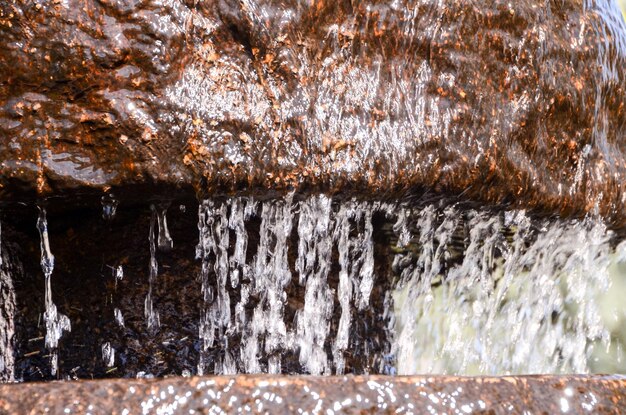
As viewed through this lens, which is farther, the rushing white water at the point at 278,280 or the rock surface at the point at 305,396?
the rushing white water at the point at 278,280

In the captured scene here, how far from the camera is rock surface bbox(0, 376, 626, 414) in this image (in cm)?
143

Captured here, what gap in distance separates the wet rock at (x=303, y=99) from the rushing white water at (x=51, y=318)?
0.30 m

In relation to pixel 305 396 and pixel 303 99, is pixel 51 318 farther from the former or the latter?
pixel 305 396

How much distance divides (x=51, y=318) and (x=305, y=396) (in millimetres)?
Result: 1074

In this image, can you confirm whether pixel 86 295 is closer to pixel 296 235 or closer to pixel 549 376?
pixel 296 235

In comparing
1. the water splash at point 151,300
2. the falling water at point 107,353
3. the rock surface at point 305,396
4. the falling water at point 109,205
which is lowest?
the falling water at point 107,353

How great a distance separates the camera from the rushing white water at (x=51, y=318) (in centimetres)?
218

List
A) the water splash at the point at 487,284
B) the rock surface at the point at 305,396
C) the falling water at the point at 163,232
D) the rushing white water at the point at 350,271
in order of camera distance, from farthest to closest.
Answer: the water splash at the point at 487,284, the rushing white water at the point at 350,271, the falling water at the point at 163,232, the rock surface at the point at 305,396

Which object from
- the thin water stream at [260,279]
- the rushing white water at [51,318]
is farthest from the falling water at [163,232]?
the rushing white water at [51,318]

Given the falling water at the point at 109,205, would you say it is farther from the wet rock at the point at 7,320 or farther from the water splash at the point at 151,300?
the wet rock at the point at 7,320

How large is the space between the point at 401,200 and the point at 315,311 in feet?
1.57

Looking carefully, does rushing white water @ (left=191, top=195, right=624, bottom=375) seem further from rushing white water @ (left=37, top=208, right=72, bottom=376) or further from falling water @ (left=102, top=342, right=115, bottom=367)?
rushing white water @ (left=37, top=208, right=72, bottom=376)

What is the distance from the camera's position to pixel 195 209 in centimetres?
217

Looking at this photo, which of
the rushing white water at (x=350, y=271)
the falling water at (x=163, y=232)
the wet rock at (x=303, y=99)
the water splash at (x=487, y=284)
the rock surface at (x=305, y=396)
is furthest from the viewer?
the water splash at (x=487, y=284)
